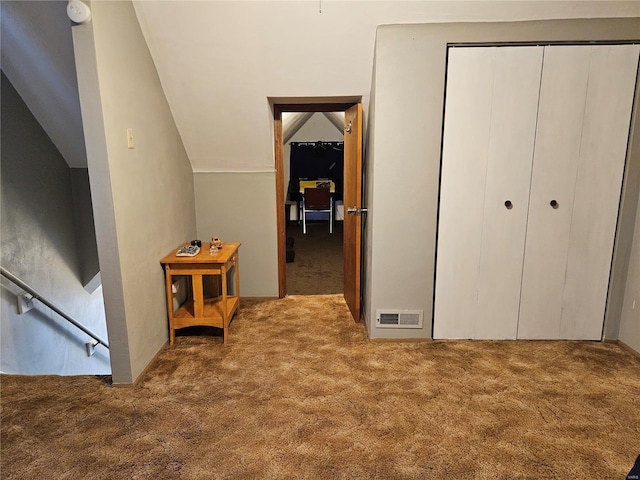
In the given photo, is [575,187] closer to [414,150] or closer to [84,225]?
[414,150]

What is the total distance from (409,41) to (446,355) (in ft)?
6.55

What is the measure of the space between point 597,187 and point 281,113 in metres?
2.39

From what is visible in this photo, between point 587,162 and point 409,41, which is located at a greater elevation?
point 409,41

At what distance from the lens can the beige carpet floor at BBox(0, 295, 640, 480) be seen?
1.65 m

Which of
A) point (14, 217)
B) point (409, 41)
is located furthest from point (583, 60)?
point (14, 217)

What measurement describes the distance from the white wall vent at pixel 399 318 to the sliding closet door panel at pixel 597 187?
1.00 metres

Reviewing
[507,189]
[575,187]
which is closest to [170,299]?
[507,189]

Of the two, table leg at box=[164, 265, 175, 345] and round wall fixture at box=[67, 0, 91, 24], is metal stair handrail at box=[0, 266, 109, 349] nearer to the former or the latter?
table leg at box=[164, 265, 175, 345]

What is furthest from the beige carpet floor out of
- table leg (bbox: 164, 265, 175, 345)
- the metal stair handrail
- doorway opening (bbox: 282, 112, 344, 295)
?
doorway opening (bbox: 282, 112, 344, 295)

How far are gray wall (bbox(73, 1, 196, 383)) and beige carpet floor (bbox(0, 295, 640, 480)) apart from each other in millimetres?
327

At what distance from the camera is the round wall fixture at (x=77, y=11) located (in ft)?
5.97

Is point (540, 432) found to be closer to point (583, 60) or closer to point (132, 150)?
point (583, 60)

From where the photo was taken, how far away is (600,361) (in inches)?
98.5

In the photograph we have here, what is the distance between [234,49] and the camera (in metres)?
2.60
